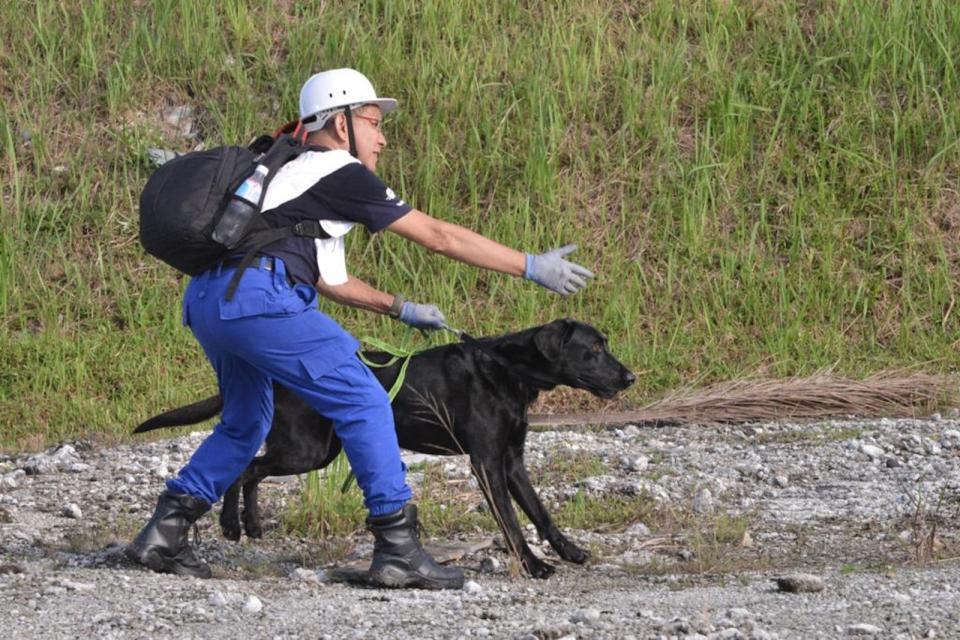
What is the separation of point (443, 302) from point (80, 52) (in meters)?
3.95

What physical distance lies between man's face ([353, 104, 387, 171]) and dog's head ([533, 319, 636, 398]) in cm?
111

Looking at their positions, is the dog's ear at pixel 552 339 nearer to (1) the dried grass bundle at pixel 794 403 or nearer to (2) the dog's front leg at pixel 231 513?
(2) the dog's front leg at pixel 231 513

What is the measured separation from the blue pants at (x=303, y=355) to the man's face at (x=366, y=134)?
0.62 metres

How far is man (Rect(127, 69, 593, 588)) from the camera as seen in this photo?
199 inches

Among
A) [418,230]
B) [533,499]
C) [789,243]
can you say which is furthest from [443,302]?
[418,230]

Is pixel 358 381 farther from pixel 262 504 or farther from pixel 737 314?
pixel 737 314

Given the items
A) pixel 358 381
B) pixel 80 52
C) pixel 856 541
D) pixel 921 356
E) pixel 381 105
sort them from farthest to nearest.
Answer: pixel 80 52 < pixel 921 356 < pixel 856 541 < pixel 381 105 < pixel 358 381

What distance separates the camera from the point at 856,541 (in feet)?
20.3

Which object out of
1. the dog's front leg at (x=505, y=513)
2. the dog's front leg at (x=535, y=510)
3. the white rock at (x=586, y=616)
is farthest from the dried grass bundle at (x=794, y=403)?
the white rock at (x=586, y=616)

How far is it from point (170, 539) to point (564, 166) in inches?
259

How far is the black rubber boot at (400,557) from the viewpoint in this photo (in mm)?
5227

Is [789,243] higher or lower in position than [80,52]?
lower

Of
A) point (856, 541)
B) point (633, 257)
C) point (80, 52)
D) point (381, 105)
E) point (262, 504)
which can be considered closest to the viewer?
point (381, 105)

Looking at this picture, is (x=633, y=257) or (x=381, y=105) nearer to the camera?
(x=381, y=105)
